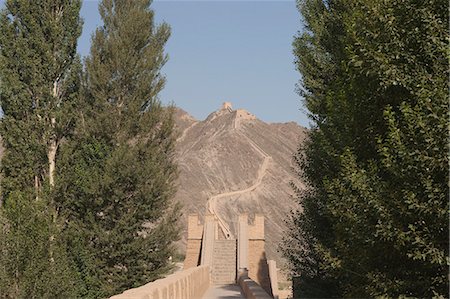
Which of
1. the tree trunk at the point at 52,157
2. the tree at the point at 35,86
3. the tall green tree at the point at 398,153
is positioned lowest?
the tall green tree at the point at 398,153

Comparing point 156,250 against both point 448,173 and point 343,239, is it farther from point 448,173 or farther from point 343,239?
point 448,173

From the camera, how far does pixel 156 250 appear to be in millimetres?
24234

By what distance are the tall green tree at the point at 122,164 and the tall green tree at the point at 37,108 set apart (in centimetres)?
83

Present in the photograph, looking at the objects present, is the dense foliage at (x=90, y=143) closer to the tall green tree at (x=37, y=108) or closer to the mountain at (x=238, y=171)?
the tall green tree at (x=37, y=108)

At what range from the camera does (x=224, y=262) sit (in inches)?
1165

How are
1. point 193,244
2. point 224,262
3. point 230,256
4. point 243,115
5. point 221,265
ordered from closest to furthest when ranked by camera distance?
point 221,265 → point 224,262 → point 230,256 → point 193,244 → point 243,115

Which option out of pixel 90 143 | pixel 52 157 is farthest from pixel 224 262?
pixel 52 157

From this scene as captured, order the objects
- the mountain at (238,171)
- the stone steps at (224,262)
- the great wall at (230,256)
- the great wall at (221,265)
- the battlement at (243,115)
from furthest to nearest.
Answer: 1. the battlement at (243,115)
2. the mountain at (238,171)
3. the stone steps at (224,262)
4. the great wall at (230,256)
5. the great wall at (221,265)

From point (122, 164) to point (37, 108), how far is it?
13.1 feet

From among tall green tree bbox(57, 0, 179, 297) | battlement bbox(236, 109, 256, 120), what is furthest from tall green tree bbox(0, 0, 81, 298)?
battlement bbox(236, 109, 256, 120)

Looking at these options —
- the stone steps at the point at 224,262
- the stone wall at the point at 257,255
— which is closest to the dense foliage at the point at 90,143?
the stone steps at the point at 224,262

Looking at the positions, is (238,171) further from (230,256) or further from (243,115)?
(230,256)

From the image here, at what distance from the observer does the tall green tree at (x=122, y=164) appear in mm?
23422

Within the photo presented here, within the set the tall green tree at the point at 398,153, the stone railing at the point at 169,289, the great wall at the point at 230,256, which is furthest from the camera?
the great wall at the point at 230,256
